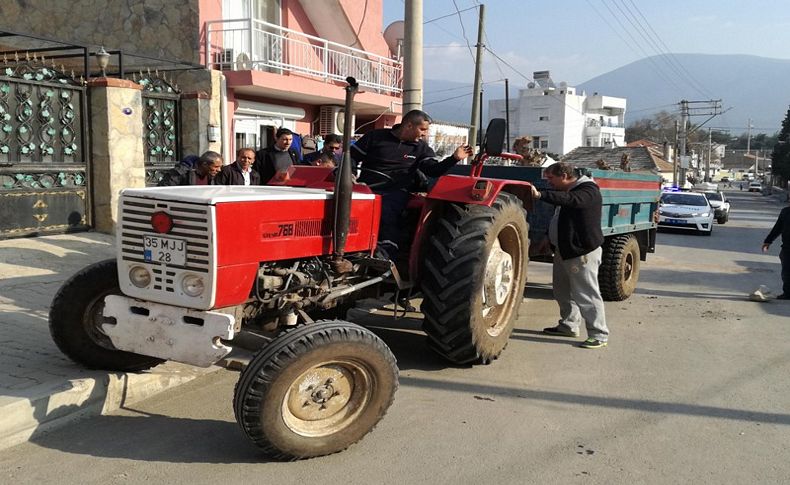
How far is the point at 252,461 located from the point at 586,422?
7.21 feet

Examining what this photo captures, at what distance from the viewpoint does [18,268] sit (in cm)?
741

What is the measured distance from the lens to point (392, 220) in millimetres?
5090

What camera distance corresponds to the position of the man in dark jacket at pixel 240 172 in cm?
737

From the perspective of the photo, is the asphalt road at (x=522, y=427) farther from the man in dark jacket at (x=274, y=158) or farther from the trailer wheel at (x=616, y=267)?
the man in dark jacket at (x=274, y=158)

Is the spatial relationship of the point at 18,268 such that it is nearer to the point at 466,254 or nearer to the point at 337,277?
the point at 337,277

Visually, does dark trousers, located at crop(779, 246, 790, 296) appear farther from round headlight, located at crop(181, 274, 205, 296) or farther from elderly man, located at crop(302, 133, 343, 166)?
round headlight, located at crop(181, 274, 205, 296)

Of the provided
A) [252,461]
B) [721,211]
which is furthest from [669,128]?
[252,461]

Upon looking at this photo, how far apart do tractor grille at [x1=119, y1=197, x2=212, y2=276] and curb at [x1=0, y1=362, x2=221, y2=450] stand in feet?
3.36

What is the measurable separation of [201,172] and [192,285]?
3.93 m

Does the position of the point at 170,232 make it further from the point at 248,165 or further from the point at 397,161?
the point at 248,165

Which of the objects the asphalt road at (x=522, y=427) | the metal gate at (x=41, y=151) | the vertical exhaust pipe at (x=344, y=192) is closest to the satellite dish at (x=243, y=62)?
the metal gate at (x=41, y=151)

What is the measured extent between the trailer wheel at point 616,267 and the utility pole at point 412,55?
314 cm

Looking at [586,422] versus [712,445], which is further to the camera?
[586,422]

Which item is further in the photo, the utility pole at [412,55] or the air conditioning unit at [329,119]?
the air conditioning unit at [329,119]
